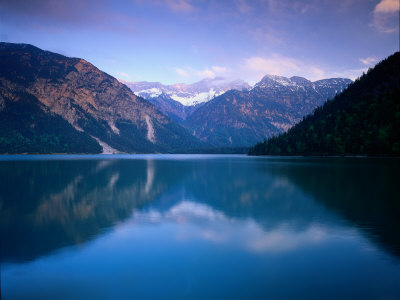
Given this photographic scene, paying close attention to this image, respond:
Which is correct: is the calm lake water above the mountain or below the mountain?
below

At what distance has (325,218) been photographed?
1914 cm

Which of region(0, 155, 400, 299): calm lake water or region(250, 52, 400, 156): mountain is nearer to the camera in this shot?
region(0, 155, 400, 299): calm lake water

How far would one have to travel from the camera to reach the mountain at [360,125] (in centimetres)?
12181

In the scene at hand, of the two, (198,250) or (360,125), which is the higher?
(360,125)

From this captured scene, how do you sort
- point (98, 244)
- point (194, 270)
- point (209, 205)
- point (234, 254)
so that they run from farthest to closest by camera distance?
point (209, 205), point (98, 244), point (234, 254), point (194, 270)

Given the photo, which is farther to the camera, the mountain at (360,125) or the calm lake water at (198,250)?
the mountain at (360,125)

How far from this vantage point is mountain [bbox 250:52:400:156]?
400 feet

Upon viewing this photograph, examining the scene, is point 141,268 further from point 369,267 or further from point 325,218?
point 325,218

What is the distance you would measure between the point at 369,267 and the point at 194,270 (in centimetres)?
635

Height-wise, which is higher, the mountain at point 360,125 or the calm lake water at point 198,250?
the mountain at point 360,125

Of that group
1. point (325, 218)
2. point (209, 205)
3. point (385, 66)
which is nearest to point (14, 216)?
point (209, 205)

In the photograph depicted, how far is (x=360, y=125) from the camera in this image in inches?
5546

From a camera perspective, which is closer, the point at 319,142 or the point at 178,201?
the point at 178,201

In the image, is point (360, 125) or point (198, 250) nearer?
point (198, 250)
